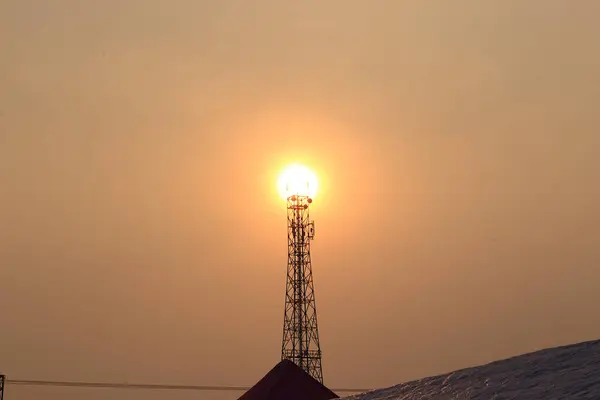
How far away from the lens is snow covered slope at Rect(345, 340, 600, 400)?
219 inches

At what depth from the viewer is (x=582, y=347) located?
6.29 meters

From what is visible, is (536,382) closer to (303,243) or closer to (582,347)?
(582,347)

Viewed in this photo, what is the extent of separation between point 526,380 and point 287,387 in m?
23.5

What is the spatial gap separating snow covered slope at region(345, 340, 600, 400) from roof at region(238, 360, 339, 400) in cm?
2204

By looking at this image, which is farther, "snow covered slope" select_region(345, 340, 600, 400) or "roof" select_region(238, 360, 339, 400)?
"roof" select_region(238, 360, 339, 400)

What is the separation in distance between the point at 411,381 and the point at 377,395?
34 cm

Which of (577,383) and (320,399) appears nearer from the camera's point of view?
(577,383)

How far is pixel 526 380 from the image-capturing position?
606cm

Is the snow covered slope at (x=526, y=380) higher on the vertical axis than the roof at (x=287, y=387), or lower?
lower

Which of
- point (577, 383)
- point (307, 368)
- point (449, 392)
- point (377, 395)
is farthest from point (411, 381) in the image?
point (307, 368)

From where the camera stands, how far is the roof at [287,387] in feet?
93.6

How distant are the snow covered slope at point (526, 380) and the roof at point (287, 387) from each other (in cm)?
2204

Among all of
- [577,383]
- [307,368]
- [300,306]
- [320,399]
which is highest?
[300,306]

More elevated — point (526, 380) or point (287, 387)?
point (287, 387)
